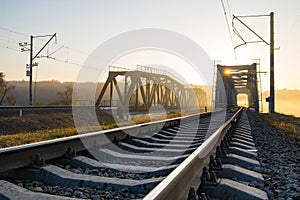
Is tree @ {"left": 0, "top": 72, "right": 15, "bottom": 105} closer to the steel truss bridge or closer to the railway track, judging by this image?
the steel truss bridge

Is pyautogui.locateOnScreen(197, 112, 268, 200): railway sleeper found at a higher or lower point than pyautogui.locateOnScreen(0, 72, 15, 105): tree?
lower

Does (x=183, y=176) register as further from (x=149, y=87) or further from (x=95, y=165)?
(x=149, y=87)

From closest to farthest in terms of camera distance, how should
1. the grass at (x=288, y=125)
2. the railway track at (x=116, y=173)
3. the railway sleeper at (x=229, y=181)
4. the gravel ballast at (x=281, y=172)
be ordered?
the railway track at (x=116, y=173) → the railway sleeper at (x=229, y=181) → the gravel ballast at (x=281, y=172) → the grass at (x=288, y=125)

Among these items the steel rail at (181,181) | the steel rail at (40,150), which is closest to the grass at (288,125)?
the steel rail at (40,150)

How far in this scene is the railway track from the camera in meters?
2.51

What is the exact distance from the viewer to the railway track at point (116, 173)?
251cm

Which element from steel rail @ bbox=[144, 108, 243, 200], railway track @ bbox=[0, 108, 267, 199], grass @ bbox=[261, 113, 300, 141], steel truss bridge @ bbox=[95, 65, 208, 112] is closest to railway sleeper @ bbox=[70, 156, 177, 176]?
railway track @ bbox=[0, 108, 267, 199]

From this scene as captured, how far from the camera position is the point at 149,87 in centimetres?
3378

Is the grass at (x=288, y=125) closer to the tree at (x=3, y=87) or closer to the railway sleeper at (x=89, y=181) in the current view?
the railway sleeper at (x=89, y=181)

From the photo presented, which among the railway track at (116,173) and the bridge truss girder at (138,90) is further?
the bridge truss girder at (138,90)

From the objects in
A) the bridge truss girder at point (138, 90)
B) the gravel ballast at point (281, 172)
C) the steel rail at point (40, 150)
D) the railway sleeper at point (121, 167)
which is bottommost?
the gravel ballast at point (281, 172)

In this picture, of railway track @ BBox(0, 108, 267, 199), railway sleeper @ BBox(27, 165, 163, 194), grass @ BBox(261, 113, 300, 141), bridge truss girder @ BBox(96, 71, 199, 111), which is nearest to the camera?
railway track @ BBox(0, 108, 267, 199)

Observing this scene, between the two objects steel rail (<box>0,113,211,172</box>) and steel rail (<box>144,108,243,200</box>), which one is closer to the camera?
steel rail (<box>144,108,243,200</box>)

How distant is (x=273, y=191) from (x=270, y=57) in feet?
75.9
